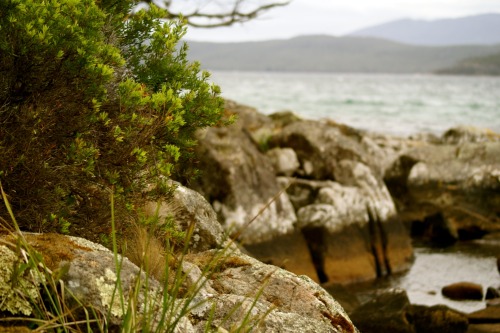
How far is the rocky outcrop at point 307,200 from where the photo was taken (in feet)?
38.6

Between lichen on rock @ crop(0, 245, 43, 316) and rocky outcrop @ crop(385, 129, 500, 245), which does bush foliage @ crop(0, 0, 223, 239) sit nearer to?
lichen on rock @ crop(0, 245, 43, 316)

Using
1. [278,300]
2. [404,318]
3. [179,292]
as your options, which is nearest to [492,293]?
[404,318]

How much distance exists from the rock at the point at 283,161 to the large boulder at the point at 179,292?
9.05m

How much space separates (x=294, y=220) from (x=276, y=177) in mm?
989

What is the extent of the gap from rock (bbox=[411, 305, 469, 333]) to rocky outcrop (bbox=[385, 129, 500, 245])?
6792 mm

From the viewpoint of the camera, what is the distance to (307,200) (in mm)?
13234

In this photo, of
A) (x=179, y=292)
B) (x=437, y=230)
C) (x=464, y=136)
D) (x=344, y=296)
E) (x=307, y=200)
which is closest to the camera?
(x=179, y=292)

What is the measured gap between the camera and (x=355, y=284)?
1242 cm

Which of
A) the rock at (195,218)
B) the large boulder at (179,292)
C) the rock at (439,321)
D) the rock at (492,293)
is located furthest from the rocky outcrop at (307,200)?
the large boulder at (179,292)

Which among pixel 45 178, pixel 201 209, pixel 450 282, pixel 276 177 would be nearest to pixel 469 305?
pixel 450 282

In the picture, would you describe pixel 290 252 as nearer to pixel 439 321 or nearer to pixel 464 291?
pixel 464 291

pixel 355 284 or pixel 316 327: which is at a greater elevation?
pixel 316 327

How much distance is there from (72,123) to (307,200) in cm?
935

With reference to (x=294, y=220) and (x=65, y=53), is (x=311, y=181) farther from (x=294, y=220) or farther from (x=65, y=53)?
(x=65, y=53)
